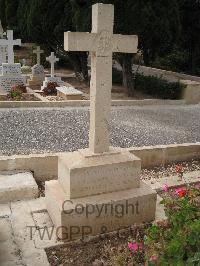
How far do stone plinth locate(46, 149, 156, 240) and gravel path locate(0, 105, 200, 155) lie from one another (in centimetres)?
274

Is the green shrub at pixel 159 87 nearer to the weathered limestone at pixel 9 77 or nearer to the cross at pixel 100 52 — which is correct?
the weathered limestone at pixel 9 77

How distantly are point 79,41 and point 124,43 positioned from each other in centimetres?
61

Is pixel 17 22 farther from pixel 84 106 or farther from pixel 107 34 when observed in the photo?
pixel 107 34

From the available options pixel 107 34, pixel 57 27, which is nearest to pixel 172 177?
pixel 107 34

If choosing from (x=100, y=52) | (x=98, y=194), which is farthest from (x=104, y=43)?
(x=98, y=194)

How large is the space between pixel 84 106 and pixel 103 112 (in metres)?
7.18

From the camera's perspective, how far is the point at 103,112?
14.2 feet

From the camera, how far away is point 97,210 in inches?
164

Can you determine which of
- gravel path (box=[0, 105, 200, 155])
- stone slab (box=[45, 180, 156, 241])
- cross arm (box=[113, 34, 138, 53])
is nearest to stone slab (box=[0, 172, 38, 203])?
stone slab (box=[45, 180, 156, 241])

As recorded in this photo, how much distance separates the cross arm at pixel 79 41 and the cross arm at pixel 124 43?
298mm

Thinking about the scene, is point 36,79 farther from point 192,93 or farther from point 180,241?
point 180,241

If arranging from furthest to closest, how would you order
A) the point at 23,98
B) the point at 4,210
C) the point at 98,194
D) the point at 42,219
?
the point at 23,98 → the point at 4,210 → the point at 42,219 → the point at 98,194

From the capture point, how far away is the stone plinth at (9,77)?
13836mm

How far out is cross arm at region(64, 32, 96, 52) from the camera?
13.2 ft
